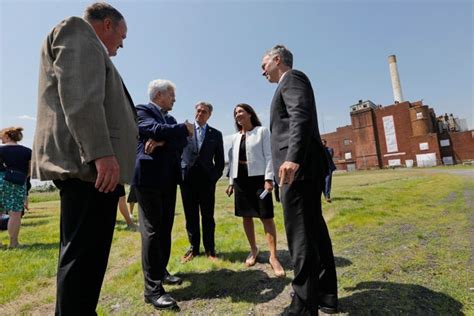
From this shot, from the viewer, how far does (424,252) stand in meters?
4.09

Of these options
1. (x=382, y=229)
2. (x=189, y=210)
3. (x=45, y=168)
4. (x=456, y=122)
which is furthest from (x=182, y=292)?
(x=456, y=122)

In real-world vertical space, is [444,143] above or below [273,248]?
above

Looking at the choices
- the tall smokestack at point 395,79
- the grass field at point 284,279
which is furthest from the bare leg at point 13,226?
the tall smokestack at point 395,79

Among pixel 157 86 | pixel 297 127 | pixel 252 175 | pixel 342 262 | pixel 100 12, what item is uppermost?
pixel 100 12

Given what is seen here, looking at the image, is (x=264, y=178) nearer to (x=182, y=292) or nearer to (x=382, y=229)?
(x=182, y=292)

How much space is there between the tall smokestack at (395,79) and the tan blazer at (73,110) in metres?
67.1

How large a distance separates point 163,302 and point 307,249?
161 cm

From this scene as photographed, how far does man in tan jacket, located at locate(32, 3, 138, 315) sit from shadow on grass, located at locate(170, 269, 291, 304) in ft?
5.35

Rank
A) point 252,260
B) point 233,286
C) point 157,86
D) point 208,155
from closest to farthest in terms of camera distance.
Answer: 1. point 233,286
2. point 157,86
3. point 252,260
4. point 208,155

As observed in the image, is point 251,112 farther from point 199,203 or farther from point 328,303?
point 328,303

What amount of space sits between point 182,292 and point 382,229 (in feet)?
14.2

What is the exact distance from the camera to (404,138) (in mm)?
54375

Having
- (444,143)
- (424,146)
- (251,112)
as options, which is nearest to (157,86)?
(251,112)

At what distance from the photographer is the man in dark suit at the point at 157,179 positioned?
3094 millimetres
